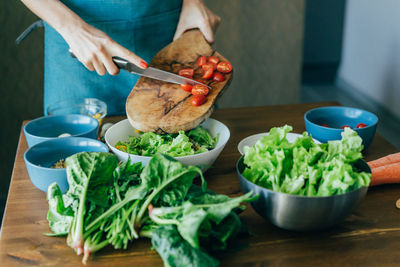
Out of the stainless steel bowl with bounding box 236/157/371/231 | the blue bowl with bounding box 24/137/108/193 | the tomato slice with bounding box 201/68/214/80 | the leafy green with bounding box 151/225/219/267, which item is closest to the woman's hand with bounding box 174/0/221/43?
the tomato slice with bounding box 201/68/214/80

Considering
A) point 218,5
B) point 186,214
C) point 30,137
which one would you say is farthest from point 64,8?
point 218,5

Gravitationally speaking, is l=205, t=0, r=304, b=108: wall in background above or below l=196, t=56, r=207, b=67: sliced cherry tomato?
below

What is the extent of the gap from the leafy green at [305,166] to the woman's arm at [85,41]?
2.22 feet

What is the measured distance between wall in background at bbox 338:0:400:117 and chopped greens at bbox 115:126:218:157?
2.90 metres

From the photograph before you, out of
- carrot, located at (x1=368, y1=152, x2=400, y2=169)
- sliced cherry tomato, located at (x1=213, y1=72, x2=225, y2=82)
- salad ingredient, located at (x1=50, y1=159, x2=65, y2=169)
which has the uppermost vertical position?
sliced cherry tomato, located at (x1=213, y1=72, x2=225, y2=82)

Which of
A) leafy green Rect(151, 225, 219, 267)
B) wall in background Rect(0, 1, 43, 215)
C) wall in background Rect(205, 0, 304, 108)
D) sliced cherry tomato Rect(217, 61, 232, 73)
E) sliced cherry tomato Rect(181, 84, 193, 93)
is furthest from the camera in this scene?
wall in background Rect(205, 0, 304, 108)

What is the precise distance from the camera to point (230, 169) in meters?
1.36

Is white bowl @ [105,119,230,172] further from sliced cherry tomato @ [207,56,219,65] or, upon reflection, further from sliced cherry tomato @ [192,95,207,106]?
sliced cherry tomato @ [207,56,219,65]

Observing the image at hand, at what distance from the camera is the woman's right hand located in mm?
1531

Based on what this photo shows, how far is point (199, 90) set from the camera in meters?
1.48

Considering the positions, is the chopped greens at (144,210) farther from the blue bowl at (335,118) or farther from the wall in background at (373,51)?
the wall in background at (373,51)

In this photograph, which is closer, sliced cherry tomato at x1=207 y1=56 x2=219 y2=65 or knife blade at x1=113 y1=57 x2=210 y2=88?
knife blade at x1=113 y1=57 x2=210 y2=88

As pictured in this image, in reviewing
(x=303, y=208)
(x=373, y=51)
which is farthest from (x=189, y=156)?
(x=373, y=51)

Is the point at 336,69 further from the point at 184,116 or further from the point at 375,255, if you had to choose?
the point at 375,255
